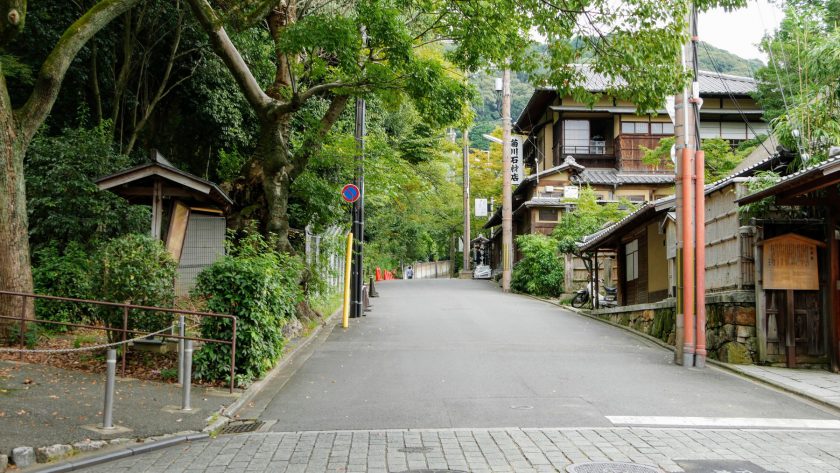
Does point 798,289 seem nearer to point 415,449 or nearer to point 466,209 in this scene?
point 415,449

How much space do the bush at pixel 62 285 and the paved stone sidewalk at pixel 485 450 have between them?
22.9 ft

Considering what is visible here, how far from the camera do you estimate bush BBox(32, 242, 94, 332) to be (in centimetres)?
1297

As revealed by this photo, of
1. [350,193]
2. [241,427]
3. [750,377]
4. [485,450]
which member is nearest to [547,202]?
[350,193]

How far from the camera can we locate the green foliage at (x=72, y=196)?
14867 millimetres

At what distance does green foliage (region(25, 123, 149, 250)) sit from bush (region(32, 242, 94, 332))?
1046mm

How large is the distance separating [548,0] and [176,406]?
8.60 meters

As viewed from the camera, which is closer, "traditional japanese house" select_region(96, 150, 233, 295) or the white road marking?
the white road marking

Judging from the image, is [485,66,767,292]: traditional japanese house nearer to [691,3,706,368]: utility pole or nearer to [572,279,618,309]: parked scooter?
[572,279,618,309]: parked scooter

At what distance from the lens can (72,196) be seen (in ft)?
49.4

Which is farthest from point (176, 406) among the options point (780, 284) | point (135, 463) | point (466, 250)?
point (466, 250)

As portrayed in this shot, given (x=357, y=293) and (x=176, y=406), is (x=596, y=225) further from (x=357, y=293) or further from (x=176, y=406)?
(x=176, y=406)

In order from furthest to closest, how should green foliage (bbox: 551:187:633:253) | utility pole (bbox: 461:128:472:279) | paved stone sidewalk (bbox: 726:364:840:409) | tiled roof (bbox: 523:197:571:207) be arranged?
utility pole (bbox: 461:128:472:279) < tiled roof (bbox: 523:197:571:207) < green foliage (bbox: 551:187:633:253) < paved stone sidewalk (bbox: 726:364:840:409)

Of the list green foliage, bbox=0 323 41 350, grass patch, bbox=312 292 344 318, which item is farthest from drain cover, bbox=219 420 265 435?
grass patch, bbox=312 292 344 318

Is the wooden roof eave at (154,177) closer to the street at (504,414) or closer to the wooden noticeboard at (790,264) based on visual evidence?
the street at (504,414)
